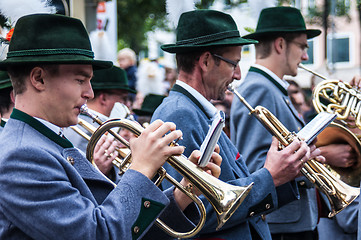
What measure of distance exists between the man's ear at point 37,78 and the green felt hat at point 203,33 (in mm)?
1188

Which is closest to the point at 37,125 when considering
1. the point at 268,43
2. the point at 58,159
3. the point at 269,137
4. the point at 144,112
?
the point at 58,159

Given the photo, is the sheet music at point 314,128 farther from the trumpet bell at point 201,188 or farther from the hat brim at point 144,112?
the hat brim at point 144,112

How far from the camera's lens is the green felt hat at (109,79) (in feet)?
18.3

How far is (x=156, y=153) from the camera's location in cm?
236

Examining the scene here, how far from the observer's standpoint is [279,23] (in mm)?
4867

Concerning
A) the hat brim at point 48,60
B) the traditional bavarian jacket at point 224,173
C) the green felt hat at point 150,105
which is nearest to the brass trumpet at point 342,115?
the traditional bavarian jacket at point 224,173

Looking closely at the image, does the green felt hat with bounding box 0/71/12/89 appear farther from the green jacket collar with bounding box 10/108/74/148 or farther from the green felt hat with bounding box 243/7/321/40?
the green felt hat with bounding box 243/7/321/40

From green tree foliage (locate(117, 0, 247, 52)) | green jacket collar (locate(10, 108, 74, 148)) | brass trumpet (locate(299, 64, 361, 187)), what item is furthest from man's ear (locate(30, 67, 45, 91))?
green tree foliage (locate(117, 0, 247, 52))

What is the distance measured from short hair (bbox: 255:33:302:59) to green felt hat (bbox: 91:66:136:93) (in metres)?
1.56

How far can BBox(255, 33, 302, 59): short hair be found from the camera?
486cm

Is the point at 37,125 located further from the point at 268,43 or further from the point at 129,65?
the point at 129,65

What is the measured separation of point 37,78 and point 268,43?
2932 mm

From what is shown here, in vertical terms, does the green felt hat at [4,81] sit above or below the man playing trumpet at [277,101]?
above

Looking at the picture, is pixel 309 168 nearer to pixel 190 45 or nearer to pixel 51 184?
pixel 190 45
